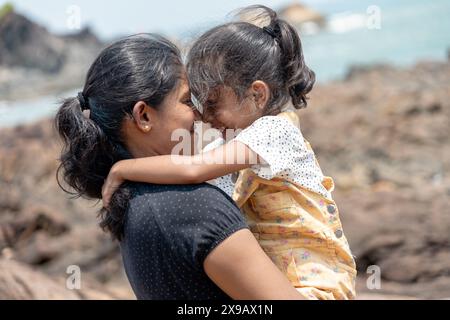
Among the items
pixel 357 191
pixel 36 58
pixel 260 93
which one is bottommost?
pixel 36 58

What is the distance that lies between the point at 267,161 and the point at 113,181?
1.32ft

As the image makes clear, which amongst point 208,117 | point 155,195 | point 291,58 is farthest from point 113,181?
point 291,58

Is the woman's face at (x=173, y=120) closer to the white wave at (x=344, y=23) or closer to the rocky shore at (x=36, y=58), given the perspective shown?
the rocky shore at (x=36, y=58)

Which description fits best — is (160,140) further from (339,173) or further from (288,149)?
(339,173)

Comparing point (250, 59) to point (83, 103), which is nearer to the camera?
point (83, 103)

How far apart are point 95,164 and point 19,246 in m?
4.53

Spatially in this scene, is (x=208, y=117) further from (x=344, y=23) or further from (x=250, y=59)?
A: (x=344, y=23)

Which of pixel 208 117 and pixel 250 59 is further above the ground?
pixel 250 59

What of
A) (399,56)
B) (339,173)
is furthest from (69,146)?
(399,56)

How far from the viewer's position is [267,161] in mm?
1977

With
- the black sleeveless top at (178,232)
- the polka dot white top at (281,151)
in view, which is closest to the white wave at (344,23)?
the polka dot white top at (281,151)

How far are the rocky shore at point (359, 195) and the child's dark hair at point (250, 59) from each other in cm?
117

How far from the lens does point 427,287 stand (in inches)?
172
